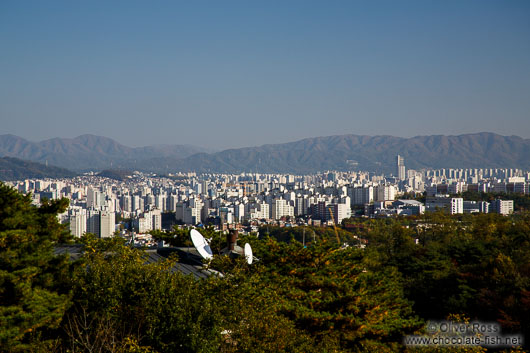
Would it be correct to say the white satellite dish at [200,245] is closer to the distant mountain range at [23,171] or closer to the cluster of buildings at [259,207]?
the cluster of buildings at [259,207]

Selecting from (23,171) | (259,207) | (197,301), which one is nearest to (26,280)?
(197,301)

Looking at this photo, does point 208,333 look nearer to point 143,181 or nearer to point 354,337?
point 354,337

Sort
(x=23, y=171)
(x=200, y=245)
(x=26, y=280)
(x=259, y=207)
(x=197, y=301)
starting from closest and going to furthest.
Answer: (x=197, y=301)
(x=26, y=280)
(x=200, y=245)
(x=259, y=207)
(x=23, y=171)

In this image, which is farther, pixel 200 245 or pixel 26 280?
pixel 200 245

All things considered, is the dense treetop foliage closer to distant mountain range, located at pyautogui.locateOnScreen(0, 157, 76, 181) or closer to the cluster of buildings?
the cluster of buildings

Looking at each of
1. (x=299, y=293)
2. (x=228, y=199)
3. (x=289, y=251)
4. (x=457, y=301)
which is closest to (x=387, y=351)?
(x=299, y=293)

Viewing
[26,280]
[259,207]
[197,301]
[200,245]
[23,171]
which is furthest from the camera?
[23,171]

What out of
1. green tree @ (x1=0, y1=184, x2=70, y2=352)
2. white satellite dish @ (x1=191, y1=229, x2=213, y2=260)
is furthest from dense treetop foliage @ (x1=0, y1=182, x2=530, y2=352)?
white satellite dish @ (x1=191, y1=229, x2=213, y2=260)

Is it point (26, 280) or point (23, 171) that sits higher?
point (23, 171)

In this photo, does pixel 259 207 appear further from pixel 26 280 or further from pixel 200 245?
pixel 26 280
